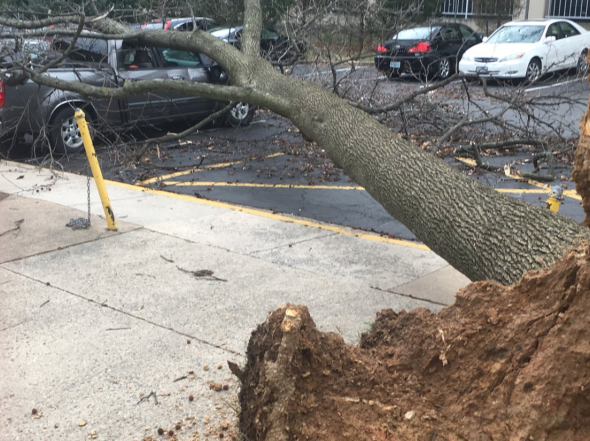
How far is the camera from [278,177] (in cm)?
920

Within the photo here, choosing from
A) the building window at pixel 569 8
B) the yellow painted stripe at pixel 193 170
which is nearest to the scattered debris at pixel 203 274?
the yellow painted stripe at pixel 193 170

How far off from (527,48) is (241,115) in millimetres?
8656

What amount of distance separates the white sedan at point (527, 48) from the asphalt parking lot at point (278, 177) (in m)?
7.62

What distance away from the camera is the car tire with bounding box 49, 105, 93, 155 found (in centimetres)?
1017

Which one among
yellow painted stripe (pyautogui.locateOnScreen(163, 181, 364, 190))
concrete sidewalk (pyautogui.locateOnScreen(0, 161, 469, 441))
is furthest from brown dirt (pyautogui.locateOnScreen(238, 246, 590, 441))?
yellow painted stripe (pyautogui.locateOnScreen(163, 181, 364, 190))

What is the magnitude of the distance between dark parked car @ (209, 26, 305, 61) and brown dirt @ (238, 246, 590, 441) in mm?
6407

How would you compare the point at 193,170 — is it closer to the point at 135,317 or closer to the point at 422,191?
the point at 135,317

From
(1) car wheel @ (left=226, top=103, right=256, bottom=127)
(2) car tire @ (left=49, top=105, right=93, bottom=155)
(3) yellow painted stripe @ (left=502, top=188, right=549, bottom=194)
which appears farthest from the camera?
(1) car wheel @ (left=226, top=103, right=256, bottom=127)

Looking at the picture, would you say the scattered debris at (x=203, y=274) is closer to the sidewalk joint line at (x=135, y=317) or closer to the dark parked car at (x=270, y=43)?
the sidewalk joint line at (x=135, y=317)

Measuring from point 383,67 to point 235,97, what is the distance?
12222 millimetres

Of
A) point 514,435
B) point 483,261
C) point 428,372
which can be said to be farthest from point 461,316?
point 483,261

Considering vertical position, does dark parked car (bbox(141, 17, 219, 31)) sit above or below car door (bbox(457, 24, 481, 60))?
above

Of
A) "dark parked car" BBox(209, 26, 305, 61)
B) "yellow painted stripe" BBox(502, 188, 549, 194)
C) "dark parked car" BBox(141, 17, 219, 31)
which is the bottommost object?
"yellow painted stripe" BBox(502, 188, 549, 194)

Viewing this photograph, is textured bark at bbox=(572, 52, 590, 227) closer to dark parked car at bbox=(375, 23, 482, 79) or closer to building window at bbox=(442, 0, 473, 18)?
dark parked car at bbox=(375, 23, 482, 79)
